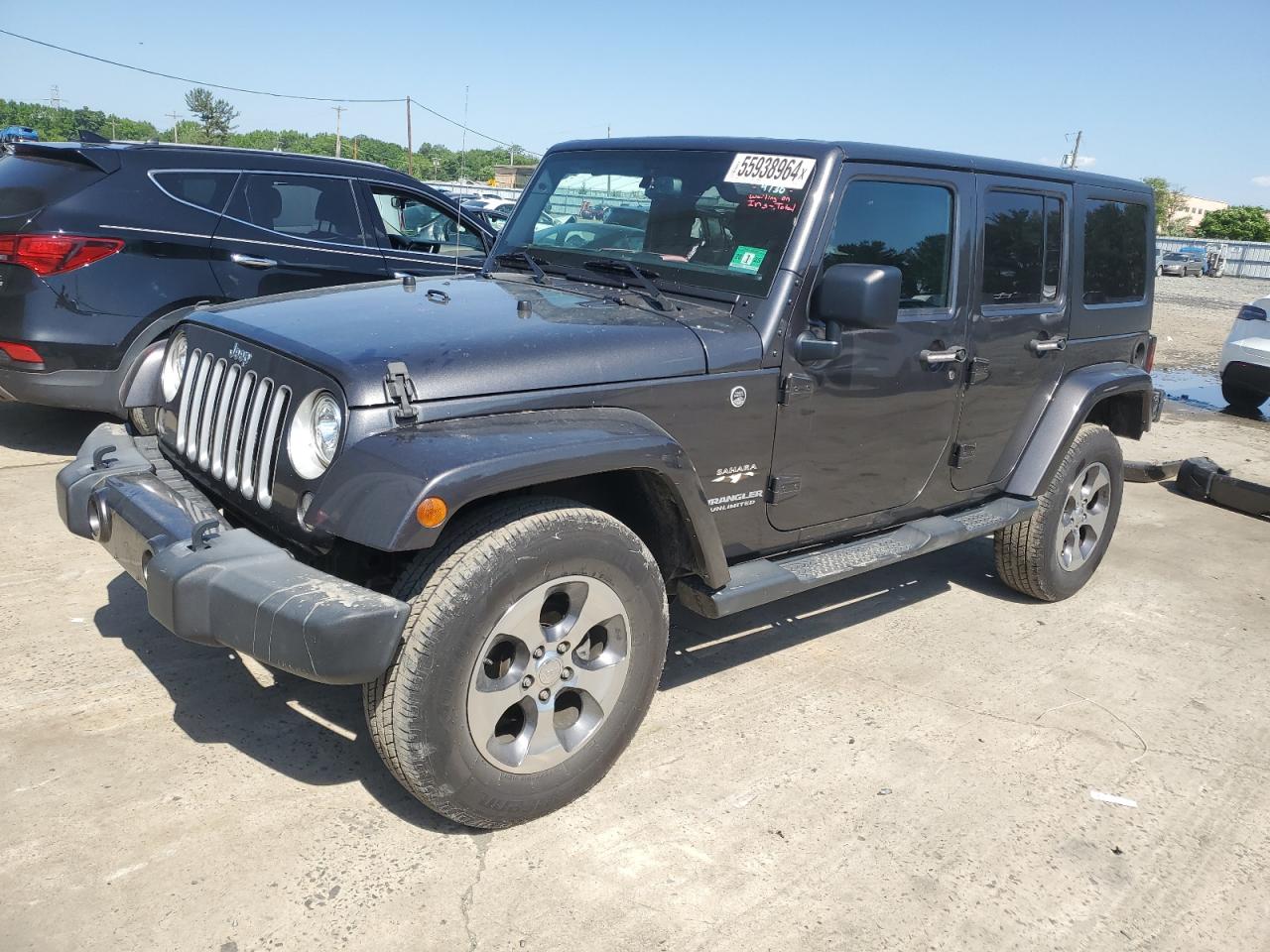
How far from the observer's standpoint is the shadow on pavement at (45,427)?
6191 mm

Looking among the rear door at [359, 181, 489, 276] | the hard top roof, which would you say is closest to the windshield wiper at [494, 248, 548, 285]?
the hard top roof

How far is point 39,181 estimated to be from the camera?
5684 mm

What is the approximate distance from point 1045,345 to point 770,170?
1732 mm

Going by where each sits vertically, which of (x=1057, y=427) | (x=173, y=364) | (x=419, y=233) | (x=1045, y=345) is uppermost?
(x=419, y=233)

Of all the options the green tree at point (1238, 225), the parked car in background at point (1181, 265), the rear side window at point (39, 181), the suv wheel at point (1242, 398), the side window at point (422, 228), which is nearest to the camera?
the rear side window at point (39, 181)

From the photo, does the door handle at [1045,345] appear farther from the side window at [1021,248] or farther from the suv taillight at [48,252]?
the suv taillight at [48,252]

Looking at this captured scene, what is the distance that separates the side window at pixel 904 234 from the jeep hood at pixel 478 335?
23.7 inches

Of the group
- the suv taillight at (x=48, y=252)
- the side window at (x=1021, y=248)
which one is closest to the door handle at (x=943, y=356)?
the side window at (x=1021, y=248)

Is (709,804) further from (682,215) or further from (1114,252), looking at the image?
(1114,252)

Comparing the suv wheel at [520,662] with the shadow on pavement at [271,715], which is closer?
the suv wheel at [520,662]

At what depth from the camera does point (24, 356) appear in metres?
5.55

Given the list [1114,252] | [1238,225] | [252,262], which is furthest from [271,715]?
[1238,225]

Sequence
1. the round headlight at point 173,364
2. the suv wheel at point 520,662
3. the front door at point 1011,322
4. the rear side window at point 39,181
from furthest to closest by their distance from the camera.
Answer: the rear side window at point 39,181, the front door at point 1011,322, the round headlight at point 173,364, the suv wheel at point 520,662

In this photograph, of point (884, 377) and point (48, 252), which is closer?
point (884, 377)
